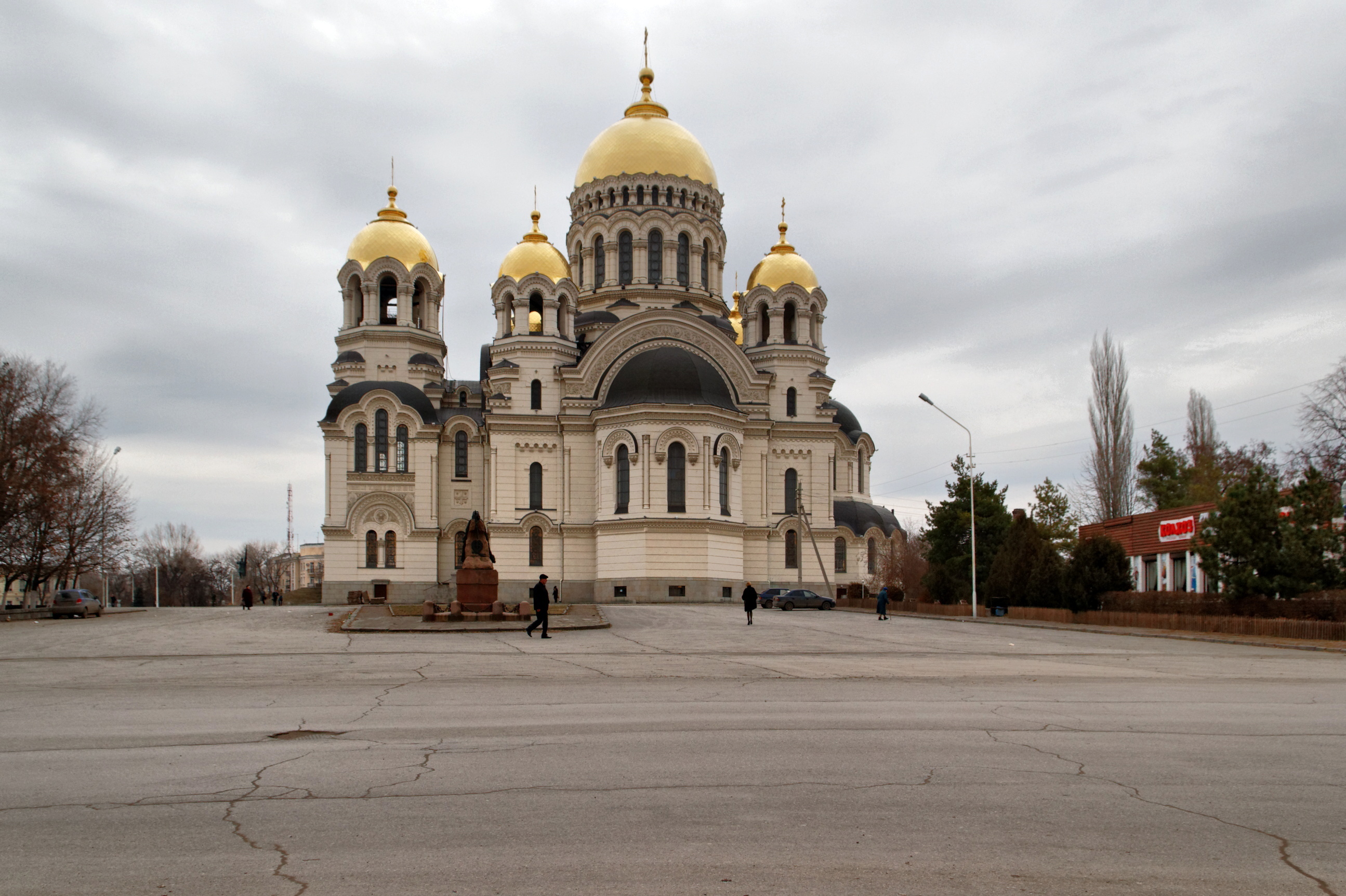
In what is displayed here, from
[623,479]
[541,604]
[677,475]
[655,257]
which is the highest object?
[655,257]

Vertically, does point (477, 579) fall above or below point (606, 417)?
below

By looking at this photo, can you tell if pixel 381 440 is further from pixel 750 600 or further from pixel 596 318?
pixel 750 600

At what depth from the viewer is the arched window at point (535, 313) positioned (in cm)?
5731

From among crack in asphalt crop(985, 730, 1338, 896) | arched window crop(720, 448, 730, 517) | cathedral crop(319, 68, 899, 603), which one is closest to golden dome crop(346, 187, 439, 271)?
cathedral crop(319, 68, 899, 603)

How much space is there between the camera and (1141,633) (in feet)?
99.3

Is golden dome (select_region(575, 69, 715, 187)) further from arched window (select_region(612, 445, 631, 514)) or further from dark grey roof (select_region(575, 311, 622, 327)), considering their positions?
arched window (select_region(612, 445, 631, 514))

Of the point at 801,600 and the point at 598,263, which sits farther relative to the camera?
the point at 598,263

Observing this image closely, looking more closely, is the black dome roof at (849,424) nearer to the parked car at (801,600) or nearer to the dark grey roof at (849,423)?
the dark grey roof at (849,423)

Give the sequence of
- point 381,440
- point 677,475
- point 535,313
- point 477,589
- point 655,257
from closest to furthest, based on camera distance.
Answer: point 477,589 < point 677,475 < point 381,440 < point 535,313 < point 655,257

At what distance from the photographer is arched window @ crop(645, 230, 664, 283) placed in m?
60.4

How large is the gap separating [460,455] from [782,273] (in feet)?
66.3

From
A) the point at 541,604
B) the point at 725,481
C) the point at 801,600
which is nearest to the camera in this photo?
the point at 541,604

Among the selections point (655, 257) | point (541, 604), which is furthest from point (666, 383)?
point (541, 604)

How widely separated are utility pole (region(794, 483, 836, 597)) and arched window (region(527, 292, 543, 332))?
15982mm
